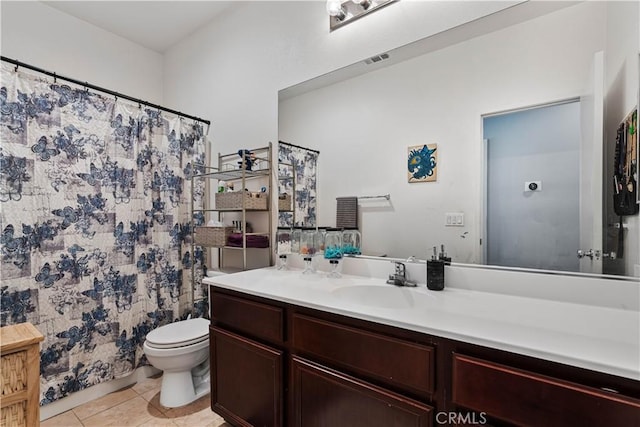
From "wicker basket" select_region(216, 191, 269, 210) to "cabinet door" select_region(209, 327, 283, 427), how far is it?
2.62 ft

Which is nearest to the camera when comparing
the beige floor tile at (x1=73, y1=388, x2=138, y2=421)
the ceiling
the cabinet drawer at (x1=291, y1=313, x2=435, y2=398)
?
the cabinet drawer at (x1=291, y1=313, x2=435, y2=398)

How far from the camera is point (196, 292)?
2420mm

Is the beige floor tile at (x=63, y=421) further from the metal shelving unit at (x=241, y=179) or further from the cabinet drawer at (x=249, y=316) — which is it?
the metal shelving unit at (x=241, y=179)

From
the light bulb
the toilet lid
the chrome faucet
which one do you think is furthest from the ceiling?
the toilet lid

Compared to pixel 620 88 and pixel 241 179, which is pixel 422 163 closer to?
pixel 620 88

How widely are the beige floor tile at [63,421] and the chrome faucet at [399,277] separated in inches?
77.2

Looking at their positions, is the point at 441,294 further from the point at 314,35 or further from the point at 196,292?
the point at 196,292

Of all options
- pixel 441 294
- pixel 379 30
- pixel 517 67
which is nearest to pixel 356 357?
pixel 441 294

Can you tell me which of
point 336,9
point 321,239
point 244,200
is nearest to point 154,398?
point 244,200

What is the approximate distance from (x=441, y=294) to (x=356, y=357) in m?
0.46

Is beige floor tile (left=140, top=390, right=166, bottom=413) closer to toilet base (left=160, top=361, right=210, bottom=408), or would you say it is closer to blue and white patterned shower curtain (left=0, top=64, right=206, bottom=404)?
toilet base (left=160, top=361, right=210, bottom=408)

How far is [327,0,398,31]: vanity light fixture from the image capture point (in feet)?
5.31

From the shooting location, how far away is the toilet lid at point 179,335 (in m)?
1.76

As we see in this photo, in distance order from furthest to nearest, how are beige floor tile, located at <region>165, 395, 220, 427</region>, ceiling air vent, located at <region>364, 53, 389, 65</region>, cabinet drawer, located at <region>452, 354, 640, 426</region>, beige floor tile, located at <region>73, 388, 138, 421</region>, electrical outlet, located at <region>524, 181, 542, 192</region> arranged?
beige floor tile, located at <region>73, 388, 138, 421</region>, beige floor tile, located at <region>165, 395, 220, 427</region>, ceiling air vent, located at <region>364, 53, 389, 65</region>, electrical outlet, located at <region>524, 181, 542, 192</region>, cabinet drawer, located at <region>452, 354, 640, 426</region>
